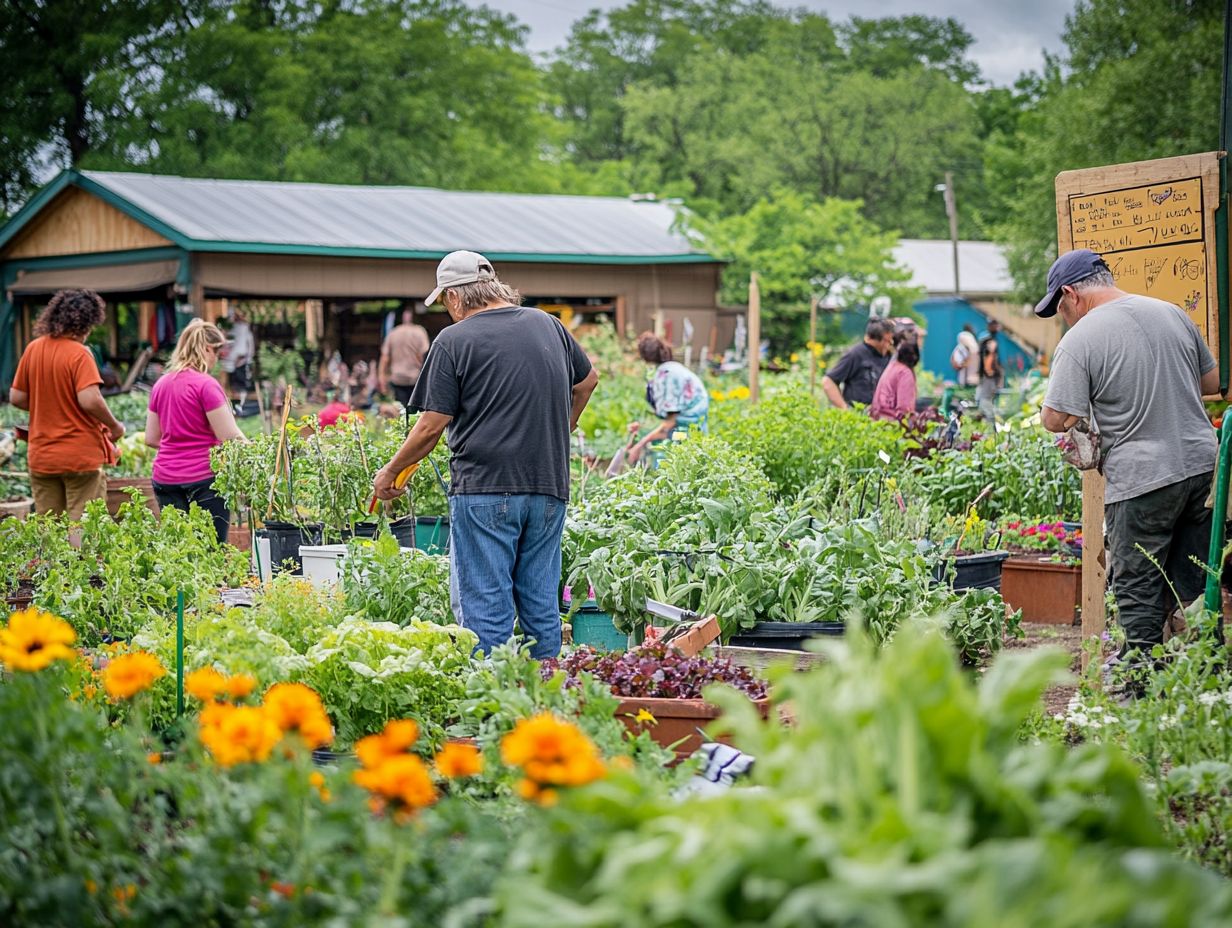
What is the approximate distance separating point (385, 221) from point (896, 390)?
1452cm

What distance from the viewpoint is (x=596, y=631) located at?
5.62m

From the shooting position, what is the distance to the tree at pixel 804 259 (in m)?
27.0

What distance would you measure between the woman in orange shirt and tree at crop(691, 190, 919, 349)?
65.1 ft

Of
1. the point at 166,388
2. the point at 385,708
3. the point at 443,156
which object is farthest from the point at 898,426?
the point at 443,156

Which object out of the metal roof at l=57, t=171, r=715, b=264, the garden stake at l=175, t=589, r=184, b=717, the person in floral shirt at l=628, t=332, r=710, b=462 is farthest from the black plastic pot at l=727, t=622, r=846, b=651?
the metal roof at l=57, t=171, r=715, b=264

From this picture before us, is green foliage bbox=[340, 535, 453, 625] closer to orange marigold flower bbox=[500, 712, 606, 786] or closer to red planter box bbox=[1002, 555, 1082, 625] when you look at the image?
orange marigold flower bbox=[500, 712, 606, 786]

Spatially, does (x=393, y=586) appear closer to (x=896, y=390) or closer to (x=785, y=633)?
(x=785, y=633)

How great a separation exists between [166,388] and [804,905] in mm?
6125

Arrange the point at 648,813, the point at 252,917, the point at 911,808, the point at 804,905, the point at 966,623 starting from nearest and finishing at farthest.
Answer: the point at 804,905, the point at 911,808, the point at 648,813, the point at 252,917, the point at 966,623

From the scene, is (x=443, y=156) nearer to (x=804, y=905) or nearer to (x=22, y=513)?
(x=22, y=513)

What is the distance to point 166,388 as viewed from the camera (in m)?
6.96

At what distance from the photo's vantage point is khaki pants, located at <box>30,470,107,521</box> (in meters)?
7.57

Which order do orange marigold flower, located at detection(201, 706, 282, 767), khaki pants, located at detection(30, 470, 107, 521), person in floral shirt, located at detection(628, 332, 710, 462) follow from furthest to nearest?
1. person in floral shirt, located at detection(628, 332, 710, 462)
2. khaki pants, located at detection(30, 470, 107, 521)
3. orange marigold flower, located at detection(201, 706, 282, 767)

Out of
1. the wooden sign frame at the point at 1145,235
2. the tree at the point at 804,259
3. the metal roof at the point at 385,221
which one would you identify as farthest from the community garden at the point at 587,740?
the tree at the point at 804,259
